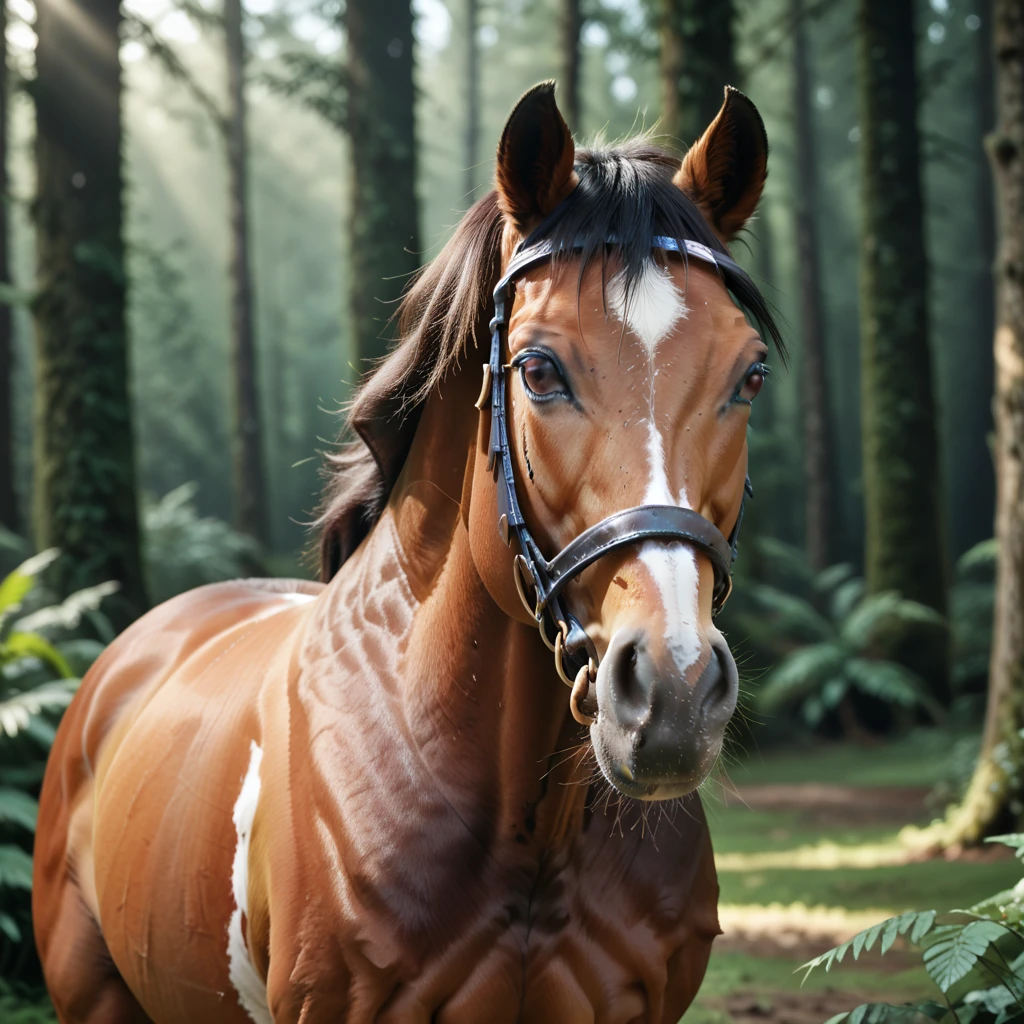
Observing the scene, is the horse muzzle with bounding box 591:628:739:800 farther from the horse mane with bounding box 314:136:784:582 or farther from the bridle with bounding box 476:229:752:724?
the horse mane with bounding box 314:136:784:582

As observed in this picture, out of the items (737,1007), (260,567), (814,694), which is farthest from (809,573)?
(737,1007)

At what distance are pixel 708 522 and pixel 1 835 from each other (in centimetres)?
484

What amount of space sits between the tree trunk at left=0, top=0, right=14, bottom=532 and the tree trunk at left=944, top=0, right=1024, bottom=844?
32.9 feet

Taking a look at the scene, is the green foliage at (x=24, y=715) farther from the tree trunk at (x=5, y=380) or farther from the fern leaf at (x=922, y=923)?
the tree trunk at (x=5, y=380)

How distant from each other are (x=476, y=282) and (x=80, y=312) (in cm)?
638

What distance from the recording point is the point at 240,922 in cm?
244

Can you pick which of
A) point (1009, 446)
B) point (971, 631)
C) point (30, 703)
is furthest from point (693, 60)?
point (971, 631)

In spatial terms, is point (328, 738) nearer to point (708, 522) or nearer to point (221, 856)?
point (221, 856)

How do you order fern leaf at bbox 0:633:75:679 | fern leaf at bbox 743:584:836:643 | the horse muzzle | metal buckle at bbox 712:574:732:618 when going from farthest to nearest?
fern leaf at bbox 743:584:836:643 < fern leaf at bbox 0:633:75:679 < metal buckle at bbox 712:574:732:618 < the horse muzzle

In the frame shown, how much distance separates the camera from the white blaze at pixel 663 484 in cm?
167

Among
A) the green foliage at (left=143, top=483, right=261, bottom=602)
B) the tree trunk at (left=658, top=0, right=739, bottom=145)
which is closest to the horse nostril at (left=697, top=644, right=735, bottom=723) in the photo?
the tree trunk at (left=658, top=0, right=739, bottom=145)

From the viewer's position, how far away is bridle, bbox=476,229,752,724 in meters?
1.77

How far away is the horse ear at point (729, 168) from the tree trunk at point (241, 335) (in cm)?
1763

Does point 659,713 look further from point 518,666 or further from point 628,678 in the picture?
point 518,666
